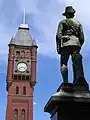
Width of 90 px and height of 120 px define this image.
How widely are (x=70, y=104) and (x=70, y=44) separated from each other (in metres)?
1.10

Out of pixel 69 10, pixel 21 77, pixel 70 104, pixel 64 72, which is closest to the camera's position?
pixel 70 104

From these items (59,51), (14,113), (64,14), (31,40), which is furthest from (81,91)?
(31,40)

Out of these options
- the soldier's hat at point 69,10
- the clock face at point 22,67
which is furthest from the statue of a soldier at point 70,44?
the clock face at point 22,67

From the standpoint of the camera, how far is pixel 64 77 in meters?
5.95

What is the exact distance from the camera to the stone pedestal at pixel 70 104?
549cm

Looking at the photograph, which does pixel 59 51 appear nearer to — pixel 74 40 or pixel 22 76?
pixel 74 40

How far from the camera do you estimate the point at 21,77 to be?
236 ft

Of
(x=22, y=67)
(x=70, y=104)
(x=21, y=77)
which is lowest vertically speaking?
(x=21, y=77)

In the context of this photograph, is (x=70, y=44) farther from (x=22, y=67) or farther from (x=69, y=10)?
(x=22, y=67)

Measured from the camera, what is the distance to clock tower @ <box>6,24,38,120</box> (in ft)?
229

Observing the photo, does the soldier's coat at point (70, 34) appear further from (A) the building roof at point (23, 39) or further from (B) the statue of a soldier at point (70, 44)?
(A) the building roof at point (23, 39)

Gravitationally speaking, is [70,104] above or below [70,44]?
below

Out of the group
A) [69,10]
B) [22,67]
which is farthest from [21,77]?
[69,10]

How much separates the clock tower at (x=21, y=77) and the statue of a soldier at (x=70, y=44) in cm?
6326
